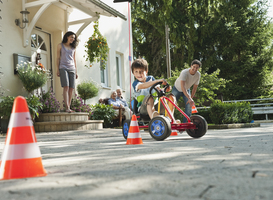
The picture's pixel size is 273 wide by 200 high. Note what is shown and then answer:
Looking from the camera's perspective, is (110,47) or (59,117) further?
(110,47)

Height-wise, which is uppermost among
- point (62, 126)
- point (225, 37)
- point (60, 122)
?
point (225, 37)

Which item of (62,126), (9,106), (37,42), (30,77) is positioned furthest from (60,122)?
(37,42)

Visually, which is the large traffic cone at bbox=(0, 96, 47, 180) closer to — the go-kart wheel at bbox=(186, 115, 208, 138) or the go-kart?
the go-kart

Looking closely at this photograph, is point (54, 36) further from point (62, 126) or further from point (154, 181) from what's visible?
point (154, 181)

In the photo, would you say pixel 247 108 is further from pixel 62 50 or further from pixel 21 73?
pixel 21 73

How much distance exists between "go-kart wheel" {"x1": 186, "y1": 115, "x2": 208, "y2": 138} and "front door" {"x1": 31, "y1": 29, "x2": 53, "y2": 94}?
5.45 m

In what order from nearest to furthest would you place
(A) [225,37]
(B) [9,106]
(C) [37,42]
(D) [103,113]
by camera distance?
1. (B) [9,106]
2. (C) [37,42]
3. (D) [103,113]
4. (A) [225,37]

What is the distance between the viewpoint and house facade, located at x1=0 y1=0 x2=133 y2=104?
888 centimetres

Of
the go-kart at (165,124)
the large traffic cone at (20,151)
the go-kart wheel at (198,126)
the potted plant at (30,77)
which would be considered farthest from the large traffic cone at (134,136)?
the potted plant at (30,77)

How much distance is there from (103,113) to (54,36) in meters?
2.85

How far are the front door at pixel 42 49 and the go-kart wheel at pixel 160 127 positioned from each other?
5.51m

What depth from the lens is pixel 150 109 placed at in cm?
591

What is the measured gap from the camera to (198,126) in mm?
6047

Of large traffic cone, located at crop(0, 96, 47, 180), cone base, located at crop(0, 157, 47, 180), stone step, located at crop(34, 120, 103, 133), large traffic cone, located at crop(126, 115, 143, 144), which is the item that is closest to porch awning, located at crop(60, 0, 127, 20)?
stone step, located at crop(34, 120, 103, 133)
